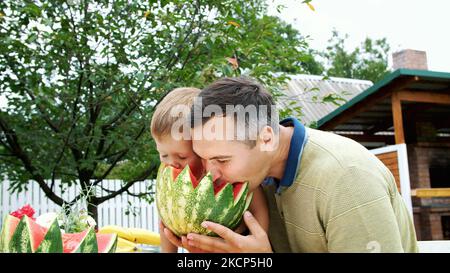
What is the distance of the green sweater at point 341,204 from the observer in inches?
55.9

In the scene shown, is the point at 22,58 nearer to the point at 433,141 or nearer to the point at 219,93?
the point at 219,93

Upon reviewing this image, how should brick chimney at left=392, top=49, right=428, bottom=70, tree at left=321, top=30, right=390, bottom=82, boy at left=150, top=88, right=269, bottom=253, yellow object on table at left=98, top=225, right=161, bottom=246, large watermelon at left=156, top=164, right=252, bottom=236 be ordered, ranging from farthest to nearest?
tree at left=321, top=30, right=390, bottom=82
brick chimney at left=392, top=49, right=428, bottom=70
yellow object on table at left=98, top=225, right=161, bottom=246
boy at left=150, top=88, right=269, bottom=253
large watermelon at left=156, top=164, right=252, bottom=236

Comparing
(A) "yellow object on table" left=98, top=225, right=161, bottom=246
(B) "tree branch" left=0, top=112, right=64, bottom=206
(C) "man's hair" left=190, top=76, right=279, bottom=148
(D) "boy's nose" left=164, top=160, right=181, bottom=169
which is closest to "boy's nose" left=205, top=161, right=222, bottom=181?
(C) "man's hair" left=190, top=76, right=279, bottom=148

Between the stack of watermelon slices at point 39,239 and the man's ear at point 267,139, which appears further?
the man's ear at point 267,139

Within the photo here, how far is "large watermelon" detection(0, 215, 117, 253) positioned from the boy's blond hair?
103 cm

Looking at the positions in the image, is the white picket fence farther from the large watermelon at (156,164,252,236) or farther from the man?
the large watermelon at (156,164,252,236)

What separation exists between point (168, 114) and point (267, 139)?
0.60 metres

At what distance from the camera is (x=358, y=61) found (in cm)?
3594

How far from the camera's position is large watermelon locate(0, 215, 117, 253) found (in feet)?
3.07

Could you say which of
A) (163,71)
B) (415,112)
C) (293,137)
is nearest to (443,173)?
(415,112)

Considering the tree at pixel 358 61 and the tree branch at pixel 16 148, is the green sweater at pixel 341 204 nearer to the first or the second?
the tree branch at pixel 16 148

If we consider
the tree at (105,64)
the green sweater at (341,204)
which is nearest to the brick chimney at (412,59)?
the tree at (105,64)

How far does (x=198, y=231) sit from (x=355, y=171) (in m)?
0.52

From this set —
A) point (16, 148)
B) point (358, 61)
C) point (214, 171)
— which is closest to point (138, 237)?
point (214, 171)
